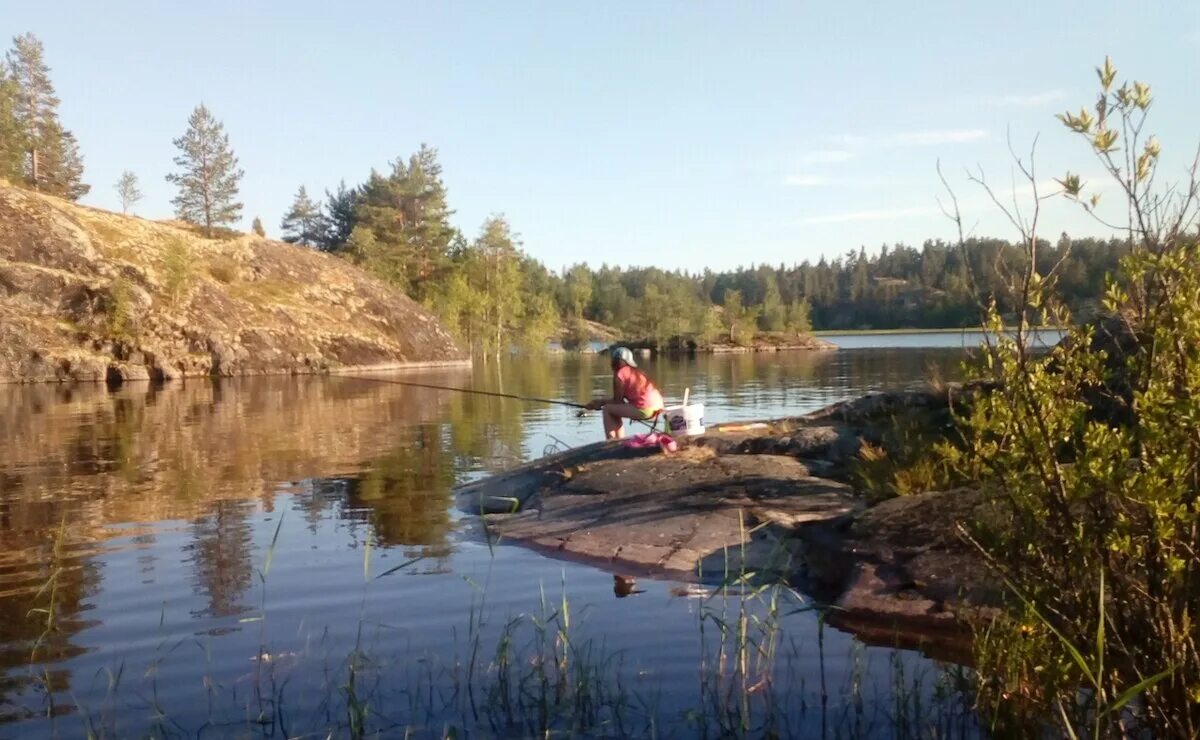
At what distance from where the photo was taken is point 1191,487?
160 inches

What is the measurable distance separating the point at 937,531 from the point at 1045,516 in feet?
13.0

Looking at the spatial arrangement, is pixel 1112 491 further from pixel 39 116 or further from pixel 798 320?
pixel 798 320

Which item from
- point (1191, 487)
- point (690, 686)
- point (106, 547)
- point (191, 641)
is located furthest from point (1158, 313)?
point (106, 547)

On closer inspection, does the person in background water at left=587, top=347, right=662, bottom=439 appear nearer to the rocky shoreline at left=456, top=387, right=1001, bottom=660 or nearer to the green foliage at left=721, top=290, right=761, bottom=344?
the rocky shoreline at left=456, top=387, right=1001, bottom=660

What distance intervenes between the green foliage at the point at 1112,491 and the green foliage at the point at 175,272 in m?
62.8

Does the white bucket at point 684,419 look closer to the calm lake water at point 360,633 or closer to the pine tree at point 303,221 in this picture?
the calm lake water at point 360,633

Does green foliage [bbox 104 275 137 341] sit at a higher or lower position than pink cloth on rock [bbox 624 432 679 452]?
higher

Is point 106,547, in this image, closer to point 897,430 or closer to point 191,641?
point 191,641

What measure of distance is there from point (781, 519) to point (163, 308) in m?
57.5

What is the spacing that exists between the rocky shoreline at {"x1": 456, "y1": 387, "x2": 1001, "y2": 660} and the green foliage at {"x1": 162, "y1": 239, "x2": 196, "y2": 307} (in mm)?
52879

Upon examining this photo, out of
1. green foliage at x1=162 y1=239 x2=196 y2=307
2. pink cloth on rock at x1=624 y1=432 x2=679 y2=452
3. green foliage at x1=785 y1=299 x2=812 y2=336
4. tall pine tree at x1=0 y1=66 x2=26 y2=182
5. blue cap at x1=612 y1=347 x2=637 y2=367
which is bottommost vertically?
pink cloth on rock at x1=624 y1=432 x2=679 y2=452

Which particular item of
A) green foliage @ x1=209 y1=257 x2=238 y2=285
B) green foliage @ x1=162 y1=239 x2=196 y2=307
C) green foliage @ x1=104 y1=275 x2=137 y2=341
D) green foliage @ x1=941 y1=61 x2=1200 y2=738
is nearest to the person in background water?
green foliage @ x1=941 y1=61 x2=1200 y2=738

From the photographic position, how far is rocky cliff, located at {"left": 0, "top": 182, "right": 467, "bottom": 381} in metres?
54.7

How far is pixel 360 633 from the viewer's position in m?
7.50
